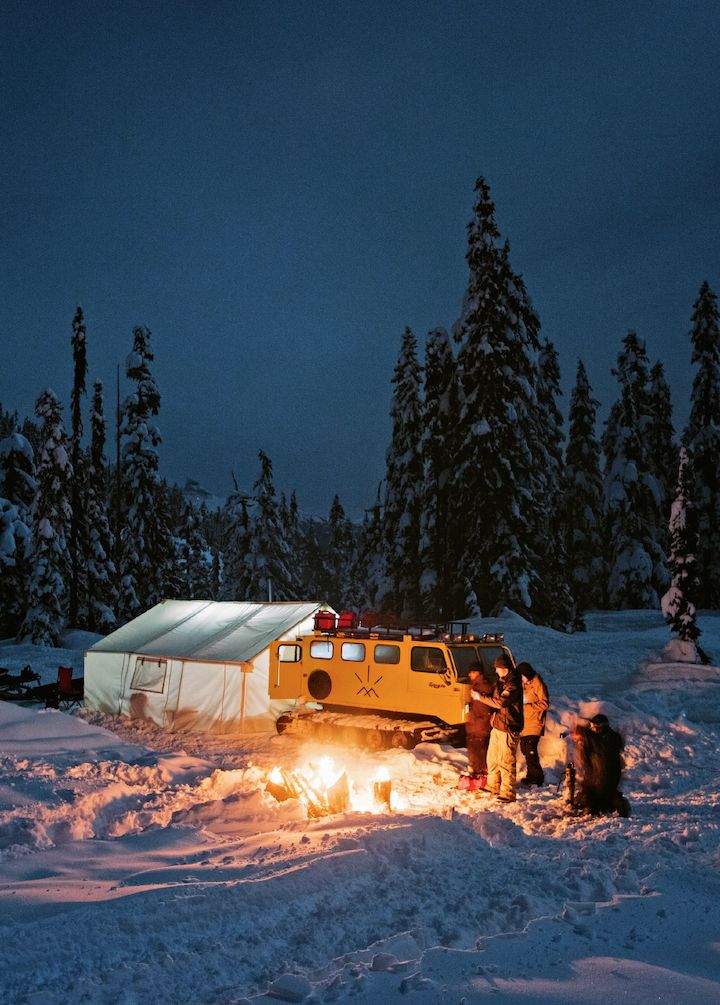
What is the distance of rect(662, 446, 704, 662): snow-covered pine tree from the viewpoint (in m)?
21.8

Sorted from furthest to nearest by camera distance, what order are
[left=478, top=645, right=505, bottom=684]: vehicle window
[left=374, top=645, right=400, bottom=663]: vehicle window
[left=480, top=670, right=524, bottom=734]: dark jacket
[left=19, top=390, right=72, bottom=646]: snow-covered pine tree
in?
[left=19, top=390, right=72, bottom=646]: snow-covered pine tree, [left=374, top=645, right=400, bottom=663]: vehicle window, [left=478, top=645, right=505, bottom=684]: vehicle window, [left=480, top=670, right=524, bottom=734]: dark jacket

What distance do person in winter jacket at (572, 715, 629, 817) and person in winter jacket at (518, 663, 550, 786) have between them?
5.56 feet

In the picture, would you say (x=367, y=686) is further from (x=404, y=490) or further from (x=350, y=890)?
(x=404, y=490)

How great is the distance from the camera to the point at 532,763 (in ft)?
33.6

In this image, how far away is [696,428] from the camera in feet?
121

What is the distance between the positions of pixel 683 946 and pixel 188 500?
58.4 meters

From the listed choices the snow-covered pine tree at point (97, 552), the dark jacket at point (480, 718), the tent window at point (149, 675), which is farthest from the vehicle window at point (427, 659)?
the snow-covered pine tree at point (97, 552)

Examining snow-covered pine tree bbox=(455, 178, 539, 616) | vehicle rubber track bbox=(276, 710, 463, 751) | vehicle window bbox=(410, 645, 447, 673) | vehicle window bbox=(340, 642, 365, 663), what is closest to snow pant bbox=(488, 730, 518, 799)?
vehicle rubber track bbox=(276, 710, 463, 751)

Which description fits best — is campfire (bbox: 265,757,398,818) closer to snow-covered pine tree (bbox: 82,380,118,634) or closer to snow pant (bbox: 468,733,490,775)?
snow pant (bbox: 468,733,490,775)

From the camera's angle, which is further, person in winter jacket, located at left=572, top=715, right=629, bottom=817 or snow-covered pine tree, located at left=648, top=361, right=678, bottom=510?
snow-covered pine tree, located at left=648, top=361, right=678, bottom=510

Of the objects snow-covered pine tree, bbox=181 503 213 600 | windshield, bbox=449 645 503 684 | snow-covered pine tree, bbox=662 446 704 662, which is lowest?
windshield, bbox=449 645 503 684

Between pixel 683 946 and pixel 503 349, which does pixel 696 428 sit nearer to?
pixel 503 349

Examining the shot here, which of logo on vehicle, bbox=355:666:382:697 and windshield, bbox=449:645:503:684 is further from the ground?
windshield, bbox=449:645:503:684

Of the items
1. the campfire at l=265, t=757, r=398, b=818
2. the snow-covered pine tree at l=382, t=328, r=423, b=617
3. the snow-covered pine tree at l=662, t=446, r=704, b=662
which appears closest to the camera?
the campfire at l=265, t=757, r=398, b=818
